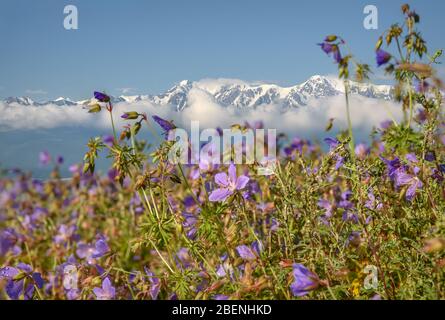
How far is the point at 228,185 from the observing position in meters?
1.86

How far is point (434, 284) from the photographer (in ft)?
4.78

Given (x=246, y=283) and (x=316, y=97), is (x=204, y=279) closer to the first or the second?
(x=246, y=283)

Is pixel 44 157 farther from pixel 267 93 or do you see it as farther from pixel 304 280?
pixel 304 280

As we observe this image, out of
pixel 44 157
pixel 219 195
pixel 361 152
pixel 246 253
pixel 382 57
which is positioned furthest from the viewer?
pixel 44 157

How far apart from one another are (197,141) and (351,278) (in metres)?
0.79

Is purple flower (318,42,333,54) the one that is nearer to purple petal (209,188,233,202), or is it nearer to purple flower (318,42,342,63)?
purple flower (318,42,342,63)

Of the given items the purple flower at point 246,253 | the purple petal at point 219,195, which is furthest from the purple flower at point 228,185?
the purple flower at point 246,253

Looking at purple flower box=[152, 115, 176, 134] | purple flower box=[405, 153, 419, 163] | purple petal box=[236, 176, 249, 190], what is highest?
purple flower box=[152, 115, 176, 134]

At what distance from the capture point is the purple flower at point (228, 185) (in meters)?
1.81

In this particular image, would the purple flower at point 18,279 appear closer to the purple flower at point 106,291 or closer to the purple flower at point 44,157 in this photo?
the purple flower at point 106,291

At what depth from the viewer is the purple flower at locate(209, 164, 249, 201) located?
71.4 inches

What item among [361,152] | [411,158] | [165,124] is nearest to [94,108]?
[165,124]

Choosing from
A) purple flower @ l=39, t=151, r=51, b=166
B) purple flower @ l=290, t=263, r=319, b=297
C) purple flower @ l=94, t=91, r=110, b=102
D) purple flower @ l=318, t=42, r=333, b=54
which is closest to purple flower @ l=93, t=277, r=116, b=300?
purple flower @ l=94, t=91, r=110, b=102

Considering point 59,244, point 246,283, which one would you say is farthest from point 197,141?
point 59,244
